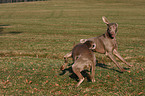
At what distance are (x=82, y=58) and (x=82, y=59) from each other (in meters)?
0.05

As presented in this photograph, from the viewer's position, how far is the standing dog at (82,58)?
7.57 m

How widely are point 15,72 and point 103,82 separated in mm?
4168

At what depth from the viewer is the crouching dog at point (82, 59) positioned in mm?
7570

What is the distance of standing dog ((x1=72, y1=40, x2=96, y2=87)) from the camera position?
757 centimetres

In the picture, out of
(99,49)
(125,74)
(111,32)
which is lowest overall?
(125,74)

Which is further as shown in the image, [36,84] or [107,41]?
[107,41]

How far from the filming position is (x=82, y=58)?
25.3ft

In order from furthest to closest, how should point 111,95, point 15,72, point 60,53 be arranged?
1. point 60,53
2. point 15,72
3. point 111,95

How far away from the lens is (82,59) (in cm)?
768

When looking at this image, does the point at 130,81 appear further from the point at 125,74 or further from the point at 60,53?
the point at 60,53

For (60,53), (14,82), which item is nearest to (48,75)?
(14,82)

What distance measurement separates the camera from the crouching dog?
24.8 feet

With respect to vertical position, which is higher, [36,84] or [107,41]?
[107,41]

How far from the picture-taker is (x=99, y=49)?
376 inches
